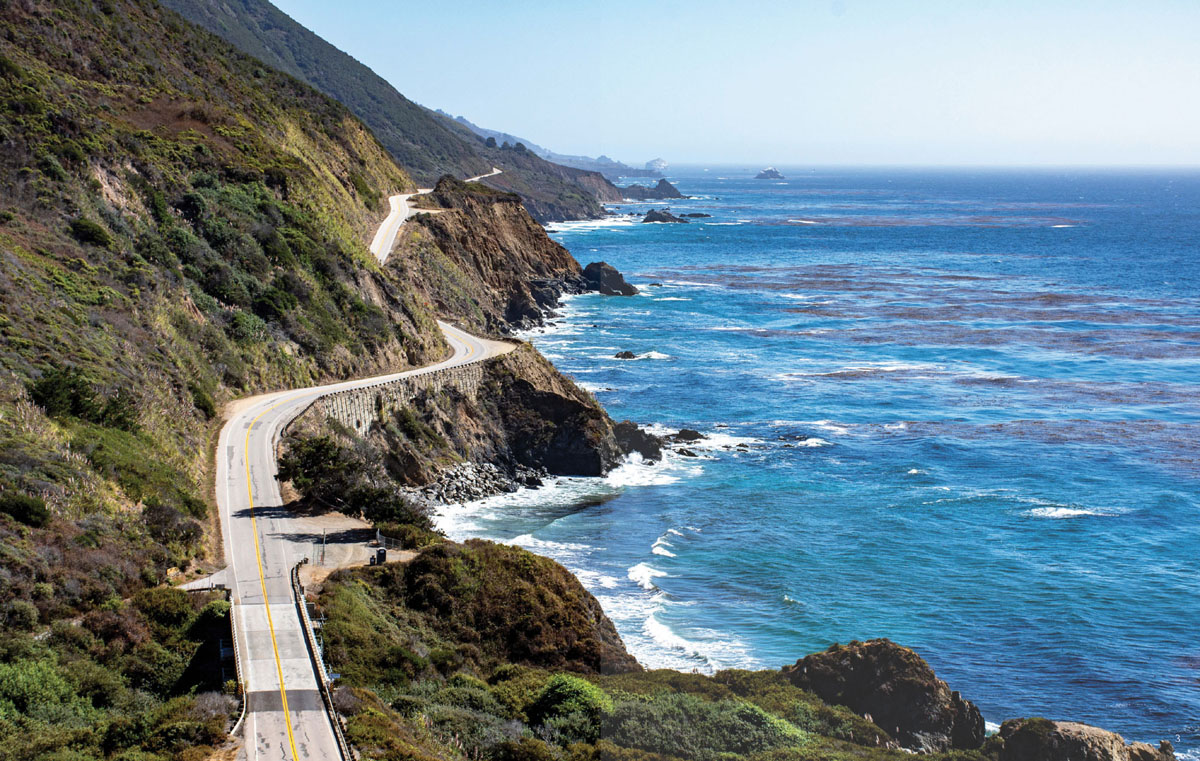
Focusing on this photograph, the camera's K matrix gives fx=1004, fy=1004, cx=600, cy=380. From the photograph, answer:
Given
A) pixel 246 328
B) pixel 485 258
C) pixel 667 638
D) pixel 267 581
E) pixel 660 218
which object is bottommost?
pixel 667 638

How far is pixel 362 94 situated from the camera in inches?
7308

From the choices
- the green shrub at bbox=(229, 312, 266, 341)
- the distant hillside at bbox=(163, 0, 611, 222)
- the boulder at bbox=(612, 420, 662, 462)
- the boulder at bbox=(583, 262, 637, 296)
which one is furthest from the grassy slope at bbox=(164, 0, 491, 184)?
the green shrub at bbox=(229, 312, 266, 341)

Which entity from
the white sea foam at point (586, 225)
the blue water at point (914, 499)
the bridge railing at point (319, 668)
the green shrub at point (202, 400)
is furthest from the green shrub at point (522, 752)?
the white sea foam at point (586, 225)

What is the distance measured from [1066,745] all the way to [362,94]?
181797mm

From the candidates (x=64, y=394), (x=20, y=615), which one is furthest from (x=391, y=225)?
(x=20, y=615)

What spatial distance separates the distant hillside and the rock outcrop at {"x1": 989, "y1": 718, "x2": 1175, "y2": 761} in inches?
5625

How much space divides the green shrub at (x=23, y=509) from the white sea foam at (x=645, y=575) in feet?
62.2

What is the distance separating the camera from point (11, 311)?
1237 inches

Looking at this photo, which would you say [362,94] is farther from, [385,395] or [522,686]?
[522,686]

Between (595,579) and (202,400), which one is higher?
(202,400)

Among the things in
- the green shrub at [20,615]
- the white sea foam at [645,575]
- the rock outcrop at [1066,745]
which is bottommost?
the white sea foam at [645,575]

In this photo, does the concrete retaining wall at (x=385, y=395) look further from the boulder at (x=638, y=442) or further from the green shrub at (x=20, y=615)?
the green shrub at (x=20, y=615)

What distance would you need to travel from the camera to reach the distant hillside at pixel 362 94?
165m

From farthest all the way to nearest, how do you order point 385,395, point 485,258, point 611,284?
point 611,284 < point 485,258 < point 385,395
